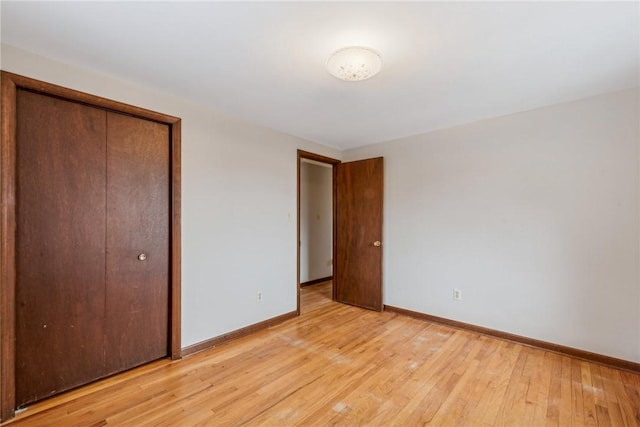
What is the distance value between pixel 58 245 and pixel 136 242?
47 cm

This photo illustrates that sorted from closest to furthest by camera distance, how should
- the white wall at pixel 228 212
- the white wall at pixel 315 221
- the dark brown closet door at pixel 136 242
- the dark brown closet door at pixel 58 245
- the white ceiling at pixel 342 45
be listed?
1. the white ceiling at pixel 342 45
2. the dark brown closet door at pixel 58 245
3. the dark brown closet door at pixel 136 242
4. the white wall at pixel 228 212
5. the white wall at pixel 315 221

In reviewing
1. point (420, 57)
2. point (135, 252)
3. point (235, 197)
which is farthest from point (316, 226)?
point (420, 57)

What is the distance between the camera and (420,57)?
183cm

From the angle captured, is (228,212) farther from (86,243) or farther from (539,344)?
(539,344)

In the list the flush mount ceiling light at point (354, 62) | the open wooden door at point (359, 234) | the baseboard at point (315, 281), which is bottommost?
the baseboard at point (315, 281)

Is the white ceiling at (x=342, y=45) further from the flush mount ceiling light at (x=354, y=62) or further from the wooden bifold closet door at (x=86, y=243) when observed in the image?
the wooden bifold closet door at (x=86, y=243)

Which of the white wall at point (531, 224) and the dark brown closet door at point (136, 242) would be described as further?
the white wall at point (531, 224)

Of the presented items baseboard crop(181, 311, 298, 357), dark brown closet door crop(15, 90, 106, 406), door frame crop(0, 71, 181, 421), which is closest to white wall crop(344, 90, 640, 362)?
baseboard crop(181, 311, 298, 357)

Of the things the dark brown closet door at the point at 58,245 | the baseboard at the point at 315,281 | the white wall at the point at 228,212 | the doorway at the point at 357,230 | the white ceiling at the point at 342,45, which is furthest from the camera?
the baseboard at the point at 315,281

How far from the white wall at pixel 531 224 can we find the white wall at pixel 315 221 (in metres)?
2.06

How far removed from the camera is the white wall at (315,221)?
538cm

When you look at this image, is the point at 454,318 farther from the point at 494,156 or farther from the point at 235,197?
the point at 235,197

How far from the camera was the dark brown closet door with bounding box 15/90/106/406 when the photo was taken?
1.82 m

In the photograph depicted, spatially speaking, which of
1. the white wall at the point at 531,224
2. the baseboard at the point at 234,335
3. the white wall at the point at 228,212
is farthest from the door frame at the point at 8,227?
the white wall at the point at 531,224
